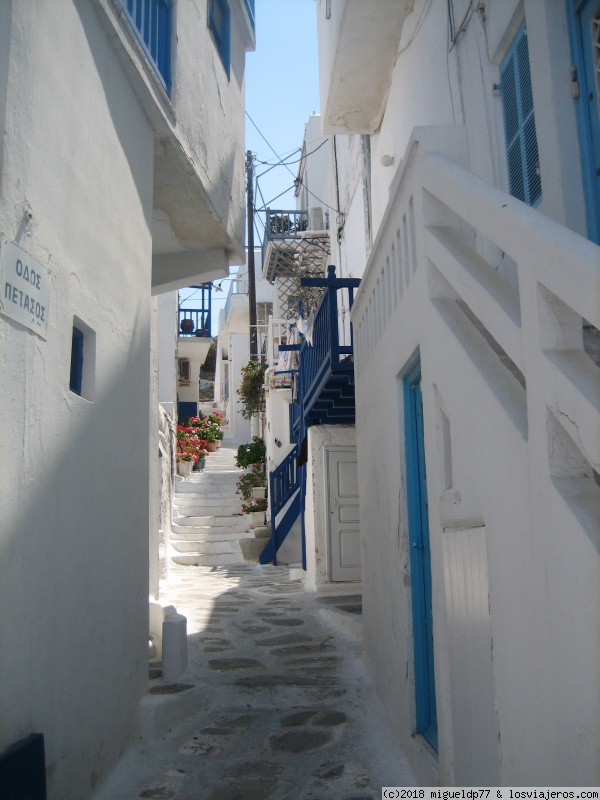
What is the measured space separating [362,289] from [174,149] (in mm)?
1796

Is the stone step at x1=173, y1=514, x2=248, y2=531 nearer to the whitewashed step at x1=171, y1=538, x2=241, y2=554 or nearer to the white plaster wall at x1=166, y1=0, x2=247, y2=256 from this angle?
the whitewashed step at x1=171, y1=538, x2=241, y2=554

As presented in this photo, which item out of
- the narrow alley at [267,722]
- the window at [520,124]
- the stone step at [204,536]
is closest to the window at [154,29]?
the window at [520,124]

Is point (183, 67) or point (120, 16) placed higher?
point (183, 67)

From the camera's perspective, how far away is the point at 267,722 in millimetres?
5230

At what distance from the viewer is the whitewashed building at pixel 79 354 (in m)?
3.02

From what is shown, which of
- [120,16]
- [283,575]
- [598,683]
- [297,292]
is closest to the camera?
[598,683]

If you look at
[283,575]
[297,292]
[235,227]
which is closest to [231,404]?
[297,292]

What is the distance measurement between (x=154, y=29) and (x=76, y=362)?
2680 mm

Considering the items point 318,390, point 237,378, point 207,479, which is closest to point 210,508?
point 207,479

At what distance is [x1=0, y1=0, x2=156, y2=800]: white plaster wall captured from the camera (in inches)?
119

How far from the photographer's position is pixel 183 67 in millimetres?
5840

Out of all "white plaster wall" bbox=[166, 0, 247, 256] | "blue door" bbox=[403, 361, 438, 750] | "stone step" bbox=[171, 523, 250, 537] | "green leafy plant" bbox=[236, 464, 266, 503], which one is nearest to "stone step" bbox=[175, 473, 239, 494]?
"green leafy plant" bbox=[236, 464, 266, 503]

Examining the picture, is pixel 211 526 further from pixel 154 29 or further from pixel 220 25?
pixel 154 29

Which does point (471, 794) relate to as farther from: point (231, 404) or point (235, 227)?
point (231, 404)
